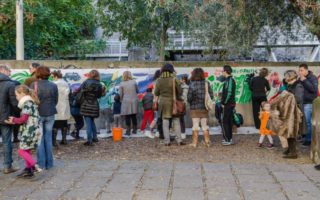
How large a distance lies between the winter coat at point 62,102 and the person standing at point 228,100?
11.3 ft

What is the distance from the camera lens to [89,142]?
1133 centimetres

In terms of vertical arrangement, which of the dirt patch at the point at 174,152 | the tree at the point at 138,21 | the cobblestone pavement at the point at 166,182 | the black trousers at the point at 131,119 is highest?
the tree at the point at 138,21

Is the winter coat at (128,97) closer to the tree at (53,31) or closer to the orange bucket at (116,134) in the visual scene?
the orange bucket at (116,134)

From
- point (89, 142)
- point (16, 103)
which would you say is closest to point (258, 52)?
point (89, 142)

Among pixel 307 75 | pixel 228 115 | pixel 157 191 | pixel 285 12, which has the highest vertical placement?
pixel 285 12

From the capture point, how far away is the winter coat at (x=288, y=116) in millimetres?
9484

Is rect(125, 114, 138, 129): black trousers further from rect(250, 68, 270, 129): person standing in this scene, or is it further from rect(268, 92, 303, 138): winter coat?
rect(268, 92, 303, 138): winter coat

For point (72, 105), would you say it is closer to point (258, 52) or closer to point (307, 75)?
point (307, 75)

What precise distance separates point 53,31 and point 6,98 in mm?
13829

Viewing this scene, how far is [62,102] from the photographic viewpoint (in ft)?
35.6

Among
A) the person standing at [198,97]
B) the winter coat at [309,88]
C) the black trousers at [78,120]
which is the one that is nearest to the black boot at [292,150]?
the winter coat at [309,88]

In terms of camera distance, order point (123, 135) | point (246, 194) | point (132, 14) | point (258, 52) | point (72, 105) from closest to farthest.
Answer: point (246, 194) < point (72, 105) < point (123, 135) < point (132, 14) < point (258, 52)

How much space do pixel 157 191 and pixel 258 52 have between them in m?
17.6

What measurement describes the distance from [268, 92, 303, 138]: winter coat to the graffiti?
464cm
